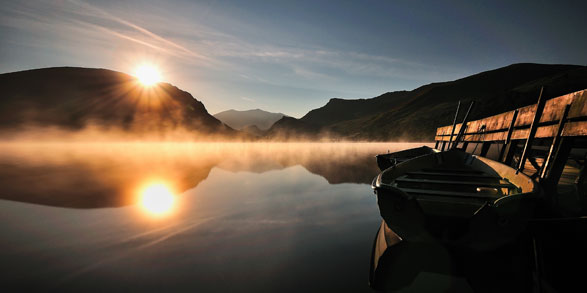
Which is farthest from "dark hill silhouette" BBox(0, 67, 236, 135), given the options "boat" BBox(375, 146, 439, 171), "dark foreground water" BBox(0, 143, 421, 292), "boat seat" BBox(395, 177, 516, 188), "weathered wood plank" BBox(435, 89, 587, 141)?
"weathered wood plank" BBox(435, 89, 587, 141)

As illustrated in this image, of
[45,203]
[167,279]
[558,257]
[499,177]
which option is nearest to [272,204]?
[167,279]

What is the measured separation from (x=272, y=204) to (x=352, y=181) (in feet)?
23.4

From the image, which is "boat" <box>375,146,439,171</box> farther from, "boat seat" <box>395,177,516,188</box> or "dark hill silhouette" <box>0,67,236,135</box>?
"dark hill silhouette" <box>0,67,236,135</box>

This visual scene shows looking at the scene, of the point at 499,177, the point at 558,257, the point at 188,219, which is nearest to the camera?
the point at 558,257

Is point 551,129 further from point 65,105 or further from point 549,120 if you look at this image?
point 65,105

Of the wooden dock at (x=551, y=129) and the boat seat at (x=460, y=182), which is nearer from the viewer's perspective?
the wooden dock at (x=551, y=129)

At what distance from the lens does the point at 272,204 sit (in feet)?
37.5

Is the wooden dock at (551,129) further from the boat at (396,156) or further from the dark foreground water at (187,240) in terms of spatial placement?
the dark foreground water at (187,240)

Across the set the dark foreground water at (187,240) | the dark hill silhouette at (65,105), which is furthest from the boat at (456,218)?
the dark hill silhouette at (65,105)

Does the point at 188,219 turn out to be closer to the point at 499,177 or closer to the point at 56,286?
the point at 56,286

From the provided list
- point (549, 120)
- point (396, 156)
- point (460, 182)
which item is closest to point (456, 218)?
Answer: point (460, 182)

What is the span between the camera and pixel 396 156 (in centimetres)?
1330

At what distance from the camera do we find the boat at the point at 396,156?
11688mm

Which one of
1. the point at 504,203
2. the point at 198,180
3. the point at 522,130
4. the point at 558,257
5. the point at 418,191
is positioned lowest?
the point at 198,180
